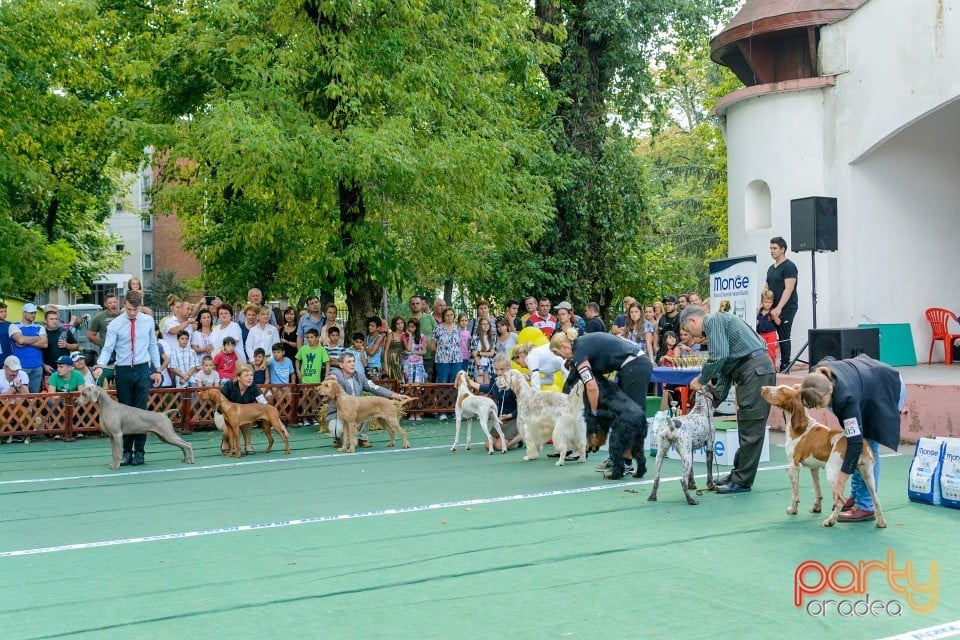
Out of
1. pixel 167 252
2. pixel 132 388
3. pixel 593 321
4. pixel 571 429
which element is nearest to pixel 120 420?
pixel 132 388

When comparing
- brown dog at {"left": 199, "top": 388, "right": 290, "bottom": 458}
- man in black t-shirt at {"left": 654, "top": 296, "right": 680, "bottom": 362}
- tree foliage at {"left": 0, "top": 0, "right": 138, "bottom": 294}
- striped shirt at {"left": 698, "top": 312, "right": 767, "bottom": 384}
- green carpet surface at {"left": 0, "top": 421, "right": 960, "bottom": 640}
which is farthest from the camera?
tree foliage at {"left": 0, "top": 0, "right": 138, "bottom": 294}

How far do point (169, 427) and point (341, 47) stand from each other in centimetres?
732

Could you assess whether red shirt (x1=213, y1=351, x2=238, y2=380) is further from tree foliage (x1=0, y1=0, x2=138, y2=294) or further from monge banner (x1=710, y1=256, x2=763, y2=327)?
monge banner (x1=710, y1=256, x2=763, y2=327)

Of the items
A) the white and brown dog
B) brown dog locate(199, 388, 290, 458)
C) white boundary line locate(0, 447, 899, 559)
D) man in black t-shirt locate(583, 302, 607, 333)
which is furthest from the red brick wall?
the white and brown dog

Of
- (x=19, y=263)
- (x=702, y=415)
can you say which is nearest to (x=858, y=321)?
(x=702, y=415)

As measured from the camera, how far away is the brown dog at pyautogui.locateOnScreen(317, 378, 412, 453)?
12.7 m

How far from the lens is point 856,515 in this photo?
305 inches

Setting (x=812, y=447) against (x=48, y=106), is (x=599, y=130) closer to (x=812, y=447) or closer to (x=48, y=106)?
(x=48, y=106)

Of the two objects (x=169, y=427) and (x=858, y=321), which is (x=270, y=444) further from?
(x=858, y=321)

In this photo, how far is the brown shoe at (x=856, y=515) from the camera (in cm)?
775

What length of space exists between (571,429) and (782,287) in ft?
16.4

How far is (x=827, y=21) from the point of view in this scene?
1767 centimetres

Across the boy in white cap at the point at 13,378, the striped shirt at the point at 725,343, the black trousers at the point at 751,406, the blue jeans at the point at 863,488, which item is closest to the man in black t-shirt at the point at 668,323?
the black trousers at the point at 751,406

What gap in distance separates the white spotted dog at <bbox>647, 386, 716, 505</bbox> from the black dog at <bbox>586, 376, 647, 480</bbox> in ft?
3.36
